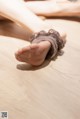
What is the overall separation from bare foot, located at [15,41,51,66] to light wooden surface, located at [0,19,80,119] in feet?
0.11

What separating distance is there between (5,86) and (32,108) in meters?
0.14

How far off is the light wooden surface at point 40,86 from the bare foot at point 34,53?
34 millimetres

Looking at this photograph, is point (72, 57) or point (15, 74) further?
point (72, 57)

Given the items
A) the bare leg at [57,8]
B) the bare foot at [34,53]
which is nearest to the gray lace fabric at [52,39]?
the bare foot at [34,53]

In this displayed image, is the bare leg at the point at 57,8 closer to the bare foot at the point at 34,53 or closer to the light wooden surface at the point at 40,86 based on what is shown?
the light wooden surface at the point at 40,86

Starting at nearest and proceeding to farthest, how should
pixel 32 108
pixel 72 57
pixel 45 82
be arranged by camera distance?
pixel 32 108 → pixel 45 82 → pixel 72 57

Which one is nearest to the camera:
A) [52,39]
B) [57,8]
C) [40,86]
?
[40,86]

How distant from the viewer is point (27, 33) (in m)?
1.29

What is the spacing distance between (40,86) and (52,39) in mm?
235

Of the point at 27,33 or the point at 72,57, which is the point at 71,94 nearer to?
the point at 72,57

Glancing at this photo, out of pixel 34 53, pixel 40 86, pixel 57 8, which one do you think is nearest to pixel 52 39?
pixel 34 53

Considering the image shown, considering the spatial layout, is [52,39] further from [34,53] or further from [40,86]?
[40,86]

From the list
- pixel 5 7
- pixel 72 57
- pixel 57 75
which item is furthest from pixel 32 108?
pixel 5 7

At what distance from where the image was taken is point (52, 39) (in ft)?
3.38
